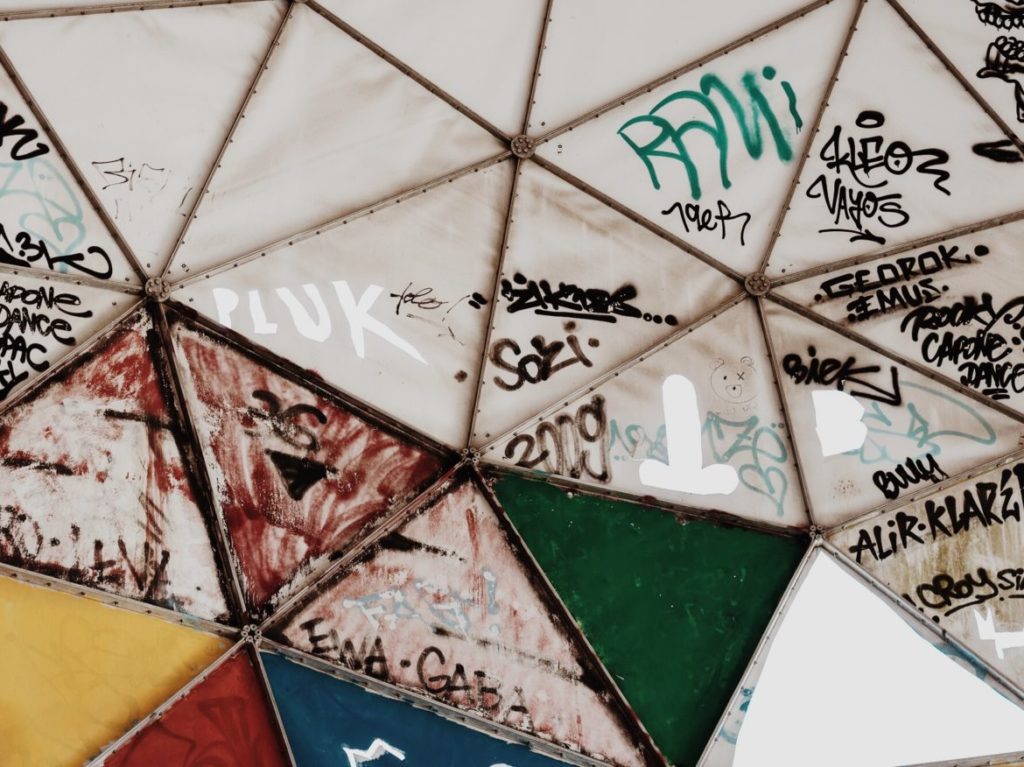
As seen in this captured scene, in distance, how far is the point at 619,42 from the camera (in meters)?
7.83

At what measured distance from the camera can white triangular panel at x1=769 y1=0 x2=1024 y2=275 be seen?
803 cm

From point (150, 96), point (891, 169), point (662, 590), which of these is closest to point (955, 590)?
point (662, 590)

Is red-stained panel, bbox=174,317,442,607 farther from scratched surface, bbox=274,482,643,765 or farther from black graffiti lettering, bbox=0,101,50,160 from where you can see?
black graffiti lettering, bbox=0,101,50,160

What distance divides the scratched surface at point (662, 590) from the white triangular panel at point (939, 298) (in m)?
1.68

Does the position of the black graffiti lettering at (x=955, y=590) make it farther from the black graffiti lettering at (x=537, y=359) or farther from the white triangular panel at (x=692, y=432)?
the black graffiti lettering at (x=537, y=359)

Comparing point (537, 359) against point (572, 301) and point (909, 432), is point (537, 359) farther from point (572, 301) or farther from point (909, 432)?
point (909, 432)

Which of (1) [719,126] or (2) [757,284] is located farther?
(2) [757,284]

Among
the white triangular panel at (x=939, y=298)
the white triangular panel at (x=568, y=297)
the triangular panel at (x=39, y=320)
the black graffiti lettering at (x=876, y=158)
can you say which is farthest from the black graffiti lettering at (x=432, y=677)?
the black graffiti lettering at (x=876, y=158)

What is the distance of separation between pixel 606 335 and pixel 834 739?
10.4 ft

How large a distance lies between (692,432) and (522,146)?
2.34 m

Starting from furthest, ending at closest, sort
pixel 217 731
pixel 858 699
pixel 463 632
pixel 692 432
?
pixel 692 432
pixel 858 699
pixel 463 632
pixel 217 731

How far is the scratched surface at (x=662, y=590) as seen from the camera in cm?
776

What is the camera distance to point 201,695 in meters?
7.20

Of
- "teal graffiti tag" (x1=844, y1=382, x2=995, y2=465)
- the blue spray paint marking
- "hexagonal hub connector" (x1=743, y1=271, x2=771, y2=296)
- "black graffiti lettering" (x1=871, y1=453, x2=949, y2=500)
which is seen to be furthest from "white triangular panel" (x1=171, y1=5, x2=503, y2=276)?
"black graffiti lettering" (x1=871, y1=453, x2=949, y2=500)
